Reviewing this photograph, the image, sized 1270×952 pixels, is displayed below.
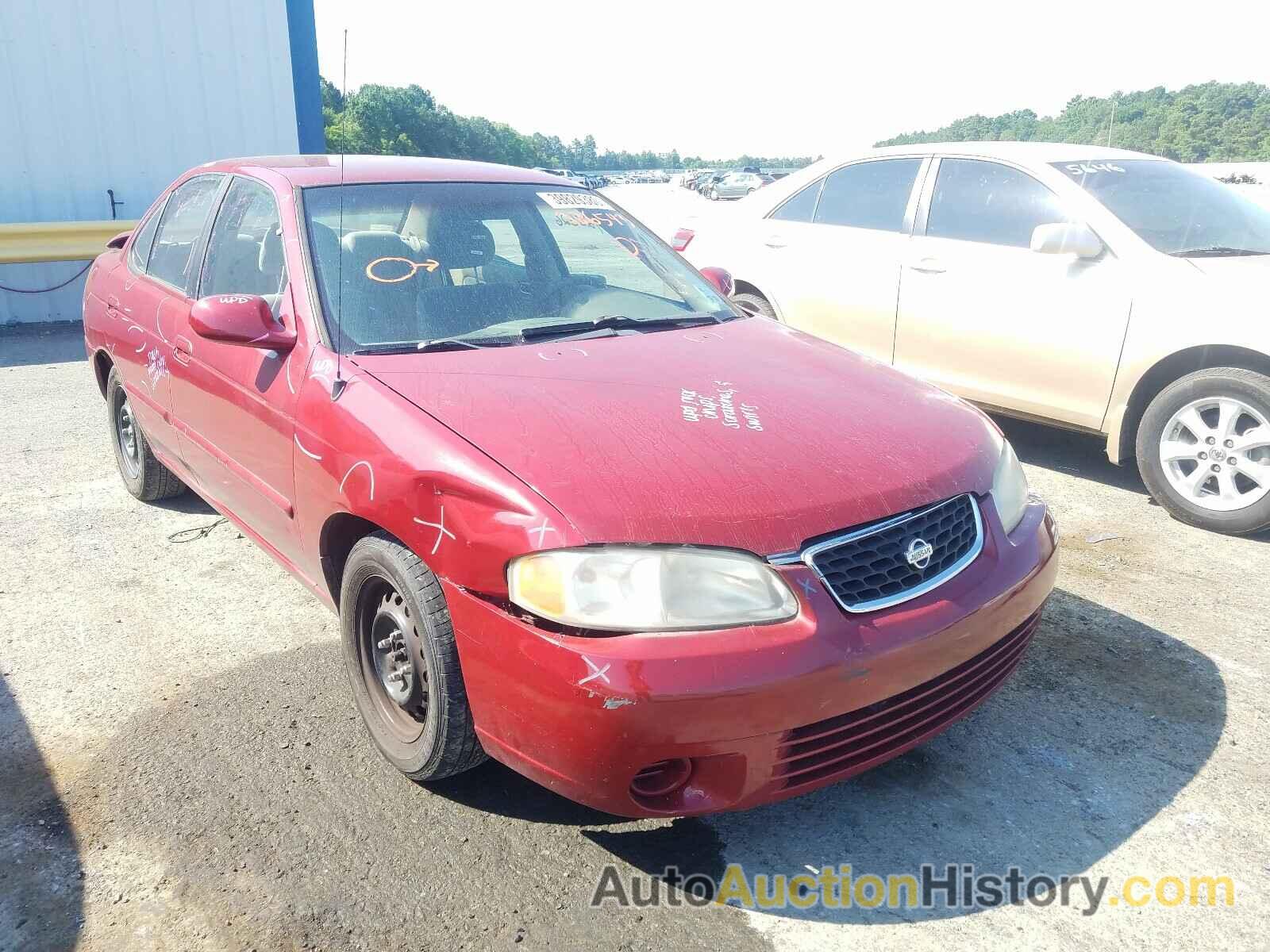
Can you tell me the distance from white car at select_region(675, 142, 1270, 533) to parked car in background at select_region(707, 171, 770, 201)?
27.3m

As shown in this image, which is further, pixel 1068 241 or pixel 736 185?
pixel 736 185

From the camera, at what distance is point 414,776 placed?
8.08 feet

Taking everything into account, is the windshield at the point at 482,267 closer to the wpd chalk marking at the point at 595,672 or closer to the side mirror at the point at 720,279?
the side mirror at the point at 720,279

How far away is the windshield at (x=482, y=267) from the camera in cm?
289

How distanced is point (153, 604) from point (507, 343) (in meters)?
1.88

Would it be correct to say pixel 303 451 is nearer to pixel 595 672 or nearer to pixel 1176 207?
pixel 595 672

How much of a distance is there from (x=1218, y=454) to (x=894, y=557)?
9.55ft

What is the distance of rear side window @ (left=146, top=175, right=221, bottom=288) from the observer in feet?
12.5

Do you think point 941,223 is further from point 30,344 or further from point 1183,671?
point 30,344

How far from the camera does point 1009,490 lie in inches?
105

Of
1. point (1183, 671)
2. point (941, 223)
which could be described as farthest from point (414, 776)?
point (941, 223)

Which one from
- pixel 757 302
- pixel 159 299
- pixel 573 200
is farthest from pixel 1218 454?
pixel 159 299

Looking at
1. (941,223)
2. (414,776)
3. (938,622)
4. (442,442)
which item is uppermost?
(941,223)

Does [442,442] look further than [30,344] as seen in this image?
No
